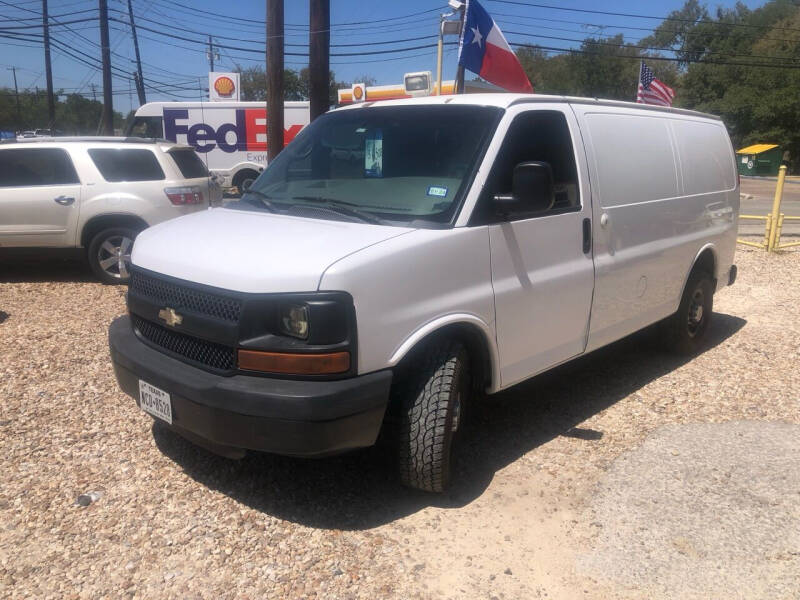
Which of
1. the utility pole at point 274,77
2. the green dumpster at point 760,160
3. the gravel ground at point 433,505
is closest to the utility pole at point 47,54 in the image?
the utility pole at point 274,77

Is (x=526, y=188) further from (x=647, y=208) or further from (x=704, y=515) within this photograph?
(x=704, y=515)

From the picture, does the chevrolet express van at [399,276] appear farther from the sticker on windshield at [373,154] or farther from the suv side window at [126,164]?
the suv side window at [126,164]

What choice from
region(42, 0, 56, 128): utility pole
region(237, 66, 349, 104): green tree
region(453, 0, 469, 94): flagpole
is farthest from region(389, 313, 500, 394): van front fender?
region(237, 66, 349, 104): green tree

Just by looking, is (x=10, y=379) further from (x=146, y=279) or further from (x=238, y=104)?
(x=238, y=104)

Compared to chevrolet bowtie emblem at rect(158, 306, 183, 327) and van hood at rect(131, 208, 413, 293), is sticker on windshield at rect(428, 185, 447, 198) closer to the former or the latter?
van hood at rect(131, 208, 413, 293)

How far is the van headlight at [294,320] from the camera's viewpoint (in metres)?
2.93

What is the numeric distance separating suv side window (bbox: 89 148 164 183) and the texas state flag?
3875mm

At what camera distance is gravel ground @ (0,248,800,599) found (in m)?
2.98

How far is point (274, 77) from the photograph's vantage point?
11.5m

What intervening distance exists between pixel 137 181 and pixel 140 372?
5.49 m

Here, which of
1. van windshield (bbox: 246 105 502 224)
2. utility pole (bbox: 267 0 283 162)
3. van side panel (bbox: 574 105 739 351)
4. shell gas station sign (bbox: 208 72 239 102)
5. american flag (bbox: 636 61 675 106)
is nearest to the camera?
van windshield (bbox: 246 105 502 224)

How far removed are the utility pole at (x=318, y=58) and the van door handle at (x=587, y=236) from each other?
6.73m

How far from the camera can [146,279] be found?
353cm

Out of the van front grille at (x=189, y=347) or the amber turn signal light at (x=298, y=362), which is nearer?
the amber turn signal light at (x=298, y=362)
